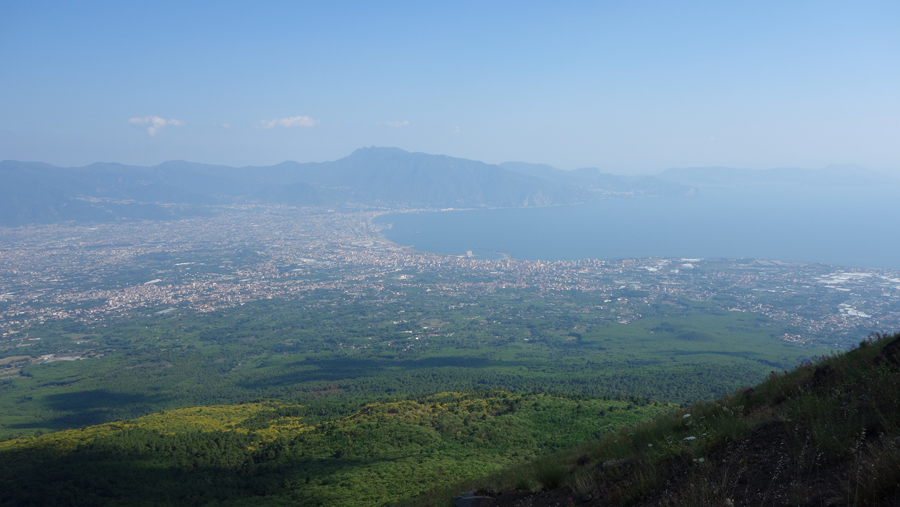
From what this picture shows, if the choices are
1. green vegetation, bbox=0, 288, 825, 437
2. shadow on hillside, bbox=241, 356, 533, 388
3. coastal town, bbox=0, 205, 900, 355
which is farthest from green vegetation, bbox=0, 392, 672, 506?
coastal town, bbox=0, 205, 900, 355

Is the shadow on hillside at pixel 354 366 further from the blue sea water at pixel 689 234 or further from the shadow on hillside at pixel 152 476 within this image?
the blue sea water at pixel 689 234

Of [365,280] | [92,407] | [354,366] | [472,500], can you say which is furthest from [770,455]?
[365,280]

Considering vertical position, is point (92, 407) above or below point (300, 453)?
below

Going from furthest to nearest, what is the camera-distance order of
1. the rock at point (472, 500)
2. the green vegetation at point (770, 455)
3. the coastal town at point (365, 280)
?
→ the coastal town at point (365, 280) → the rock at point (472, 500) → the green vegetation at point (770, 455)

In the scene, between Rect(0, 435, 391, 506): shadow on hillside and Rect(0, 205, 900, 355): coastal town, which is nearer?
Rect(0, 435, 391, 506): shadow on hillside

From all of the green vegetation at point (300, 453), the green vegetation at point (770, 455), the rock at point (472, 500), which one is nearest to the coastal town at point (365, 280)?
the green vegetation at point (300, 453)

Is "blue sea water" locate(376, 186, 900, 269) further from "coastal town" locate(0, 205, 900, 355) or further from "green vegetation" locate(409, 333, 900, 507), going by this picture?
"green vegetation" locate(409, 333, 900, 507)

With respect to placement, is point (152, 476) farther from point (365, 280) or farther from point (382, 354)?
point (365, 280)
